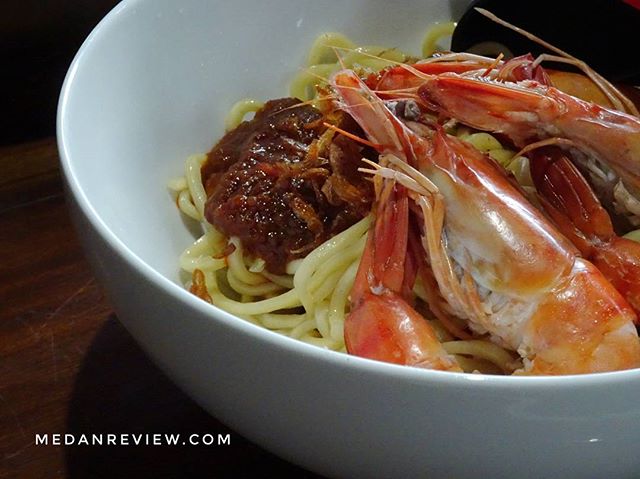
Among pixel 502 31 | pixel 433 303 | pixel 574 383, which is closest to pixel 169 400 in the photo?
pixel 433 303

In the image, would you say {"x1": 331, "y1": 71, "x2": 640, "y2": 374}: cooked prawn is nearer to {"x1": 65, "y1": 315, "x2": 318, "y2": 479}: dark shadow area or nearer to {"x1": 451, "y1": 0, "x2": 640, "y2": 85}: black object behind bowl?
{"x1": 65, "y1": 315, "x2": 318, "y2": 479}: dark shadow area

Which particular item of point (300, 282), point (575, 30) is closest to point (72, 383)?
point (300, 282)

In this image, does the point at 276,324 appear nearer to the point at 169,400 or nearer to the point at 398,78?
the point at 169,400

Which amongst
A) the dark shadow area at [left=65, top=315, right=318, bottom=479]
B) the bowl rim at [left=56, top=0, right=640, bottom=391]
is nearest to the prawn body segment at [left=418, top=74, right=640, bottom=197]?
the bowl rim at [left=56, top=0, right=640, bottom=391]

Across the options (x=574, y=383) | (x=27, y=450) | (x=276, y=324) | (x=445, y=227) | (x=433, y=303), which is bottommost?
(x=27, y=450)

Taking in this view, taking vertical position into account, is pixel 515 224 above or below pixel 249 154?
above

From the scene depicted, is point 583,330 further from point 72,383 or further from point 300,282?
point 72,383
